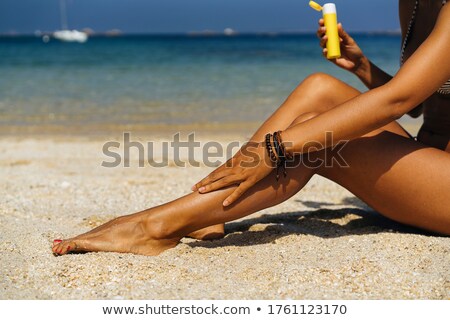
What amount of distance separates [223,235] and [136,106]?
658 centimetres

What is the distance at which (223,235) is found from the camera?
299 cm

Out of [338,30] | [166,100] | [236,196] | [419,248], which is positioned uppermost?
[338,30]

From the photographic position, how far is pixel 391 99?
2275 millimetres

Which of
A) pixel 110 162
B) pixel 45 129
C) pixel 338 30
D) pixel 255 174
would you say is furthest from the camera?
pixel 45 129

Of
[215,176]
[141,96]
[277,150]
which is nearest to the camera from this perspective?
[277,150]

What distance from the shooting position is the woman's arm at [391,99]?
2240mm

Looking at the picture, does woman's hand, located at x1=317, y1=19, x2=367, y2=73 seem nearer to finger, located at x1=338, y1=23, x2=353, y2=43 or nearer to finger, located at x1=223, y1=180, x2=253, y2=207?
finger, located at x1=338, y1=23, x2=353, y2=43

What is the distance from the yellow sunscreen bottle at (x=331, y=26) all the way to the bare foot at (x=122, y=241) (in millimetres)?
1218

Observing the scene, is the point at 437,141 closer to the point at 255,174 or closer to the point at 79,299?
the point at 255,174

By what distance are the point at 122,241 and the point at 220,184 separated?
561 mm

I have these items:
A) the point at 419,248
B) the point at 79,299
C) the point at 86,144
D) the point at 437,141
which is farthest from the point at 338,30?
the point at 86,144

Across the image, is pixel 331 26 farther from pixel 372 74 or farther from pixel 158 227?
pixel 158 227

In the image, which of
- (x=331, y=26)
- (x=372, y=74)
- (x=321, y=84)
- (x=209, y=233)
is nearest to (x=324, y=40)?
(x=331, y=26)

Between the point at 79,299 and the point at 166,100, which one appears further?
the point at 166,100
